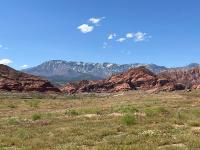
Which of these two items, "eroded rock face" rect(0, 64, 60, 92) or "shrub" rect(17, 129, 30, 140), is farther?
"eroded rock face" rect(0, 64, 60, 92)

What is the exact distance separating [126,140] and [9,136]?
24.4 ft

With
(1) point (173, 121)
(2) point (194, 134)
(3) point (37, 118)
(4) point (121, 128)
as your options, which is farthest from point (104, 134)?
(3) point (37, 118)

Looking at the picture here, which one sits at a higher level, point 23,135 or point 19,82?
point 19,82

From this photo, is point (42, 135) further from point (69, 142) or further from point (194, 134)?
point (194, 134)

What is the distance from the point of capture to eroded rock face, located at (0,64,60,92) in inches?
6273

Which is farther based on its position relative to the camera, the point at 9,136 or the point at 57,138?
the point at 9,136

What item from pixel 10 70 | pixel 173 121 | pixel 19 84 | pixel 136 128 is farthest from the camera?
pixel 10 70

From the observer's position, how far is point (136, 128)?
25.8 meters

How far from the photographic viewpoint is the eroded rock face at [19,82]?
159337 millimetres

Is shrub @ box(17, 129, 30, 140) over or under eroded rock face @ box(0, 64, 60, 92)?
under

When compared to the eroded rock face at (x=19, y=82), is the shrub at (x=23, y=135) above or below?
below

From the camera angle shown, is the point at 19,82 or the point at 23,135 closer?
the point at 23,135

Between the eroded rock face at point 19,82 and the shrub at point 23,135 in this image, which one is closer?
the shrub at point 23,135

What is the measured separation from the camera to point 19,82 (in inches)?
6511
